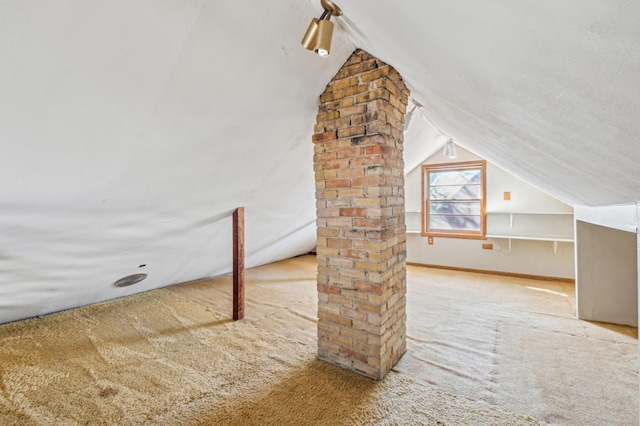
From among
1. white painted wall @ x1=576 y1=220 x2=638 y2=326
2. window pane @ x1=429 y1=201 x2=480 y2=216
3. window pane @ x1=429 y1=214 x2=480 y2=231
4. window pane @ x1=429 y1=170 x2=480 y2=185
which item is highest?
window pane @ x1=429 y1=170 x2=480 y2=185

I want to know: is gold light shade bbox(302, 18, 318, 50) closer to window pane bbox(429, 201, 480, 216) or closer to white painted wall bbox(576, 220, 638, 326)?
white painted wall bbox(576, 220, 638, 326)

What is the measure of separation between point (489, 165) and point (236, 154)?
14.4 feet

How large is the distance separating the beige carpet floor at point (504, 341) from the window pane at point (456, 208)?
4.00 ft

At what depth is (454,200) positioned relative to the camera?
5176 mm

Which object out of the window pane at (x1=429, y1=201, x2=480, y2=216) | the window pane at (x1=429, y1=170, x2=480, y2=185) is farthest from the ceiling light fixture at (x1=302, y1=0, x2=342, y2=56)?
the window pane at (x1=429, y1=201, x2=480, y2=216)

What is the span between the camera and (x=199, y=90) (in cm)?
157

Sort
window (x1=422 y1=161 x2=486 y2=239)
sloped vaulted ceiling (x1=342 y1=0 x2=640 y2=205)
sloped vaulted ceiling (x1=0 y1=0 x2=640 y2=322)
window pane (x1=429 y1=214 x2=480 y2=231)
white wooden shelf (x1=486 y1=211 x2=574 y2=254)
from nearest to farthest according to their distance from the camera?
sloped vaulted ceiling (x1=342 y1=0 x2=640 y2=205) → sloped vaulted ceiling (x1=0 y1=0 x2=640 y2=322) → white wooden shelf (x1=486 y1=211 x2=574 y2=254) → window (x1=422 y1=161 x2=486 y2=239) → window pane (x1=429 y1=214 x2=480 y2=231)

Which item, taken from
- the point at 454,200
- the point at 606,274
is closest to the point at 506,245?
the point at 454,200

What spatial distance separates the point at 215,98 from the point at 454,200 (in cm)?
468

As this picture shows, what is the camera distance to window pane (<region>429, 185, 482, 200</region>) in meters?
4.98

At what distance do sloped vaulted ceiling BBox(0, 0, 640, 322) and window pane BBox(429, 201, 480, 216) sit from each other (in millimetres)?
3502

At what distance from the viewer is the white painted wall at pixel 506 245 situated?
14.4 feet

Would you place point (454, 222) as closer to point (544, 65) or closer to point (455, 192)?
point (455, 192)

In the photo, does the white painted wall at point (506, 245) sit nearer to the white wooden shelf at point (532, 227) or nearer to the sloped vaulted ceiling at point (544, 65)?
the white wooden shelf at point (532, 227)
